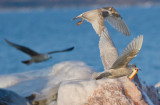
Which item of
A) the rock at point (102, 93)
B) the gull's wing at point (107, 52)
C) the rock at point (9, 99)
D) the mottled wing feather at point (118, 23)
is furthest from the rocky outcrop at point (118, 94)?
the rock at point (9, 99)

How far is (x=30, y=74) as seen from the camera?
8312 mm

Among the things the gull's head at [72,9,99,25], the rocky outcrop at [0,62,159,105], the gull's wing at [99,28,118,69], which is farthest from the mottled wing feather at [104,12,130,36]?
A: the gull's wing at [99,28,118,69]

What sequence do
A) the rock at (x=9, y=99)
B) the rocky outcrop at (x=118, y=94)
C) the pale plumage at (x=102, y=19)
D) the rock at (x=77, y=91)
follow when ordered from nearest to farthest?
the rocky outcrop at (x=118, y=94)
the rock at (x=77, y=91)
the pale plumage at (x=102, y=19)
the rock at (x=9, y=99)

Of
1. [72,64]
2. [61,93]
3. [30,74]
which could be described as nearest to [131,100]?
[61,93]

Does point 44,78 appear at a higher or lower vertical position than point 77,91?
lower

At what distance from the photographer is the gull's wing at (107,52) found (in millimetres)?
5004

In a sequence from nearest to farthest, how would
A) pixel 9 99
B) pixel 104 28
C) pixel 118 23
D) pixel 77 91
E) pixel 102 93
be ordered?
pixel 102 93 → pixel 77 91 → pixel 104 28 → pixel 9 99 → pixel 118 23

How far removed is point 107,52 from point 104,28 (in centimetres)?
77

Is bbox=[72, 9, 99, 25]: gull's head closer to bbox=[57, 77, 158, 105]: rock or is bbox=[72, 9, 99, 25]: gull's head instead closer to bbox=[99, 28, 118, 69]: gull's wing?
bbox=[99, 28, 118, 69]: gull's wing

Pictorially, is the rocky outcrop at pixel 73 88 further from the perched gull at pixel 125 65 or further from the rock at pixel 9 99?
the perched gull at pixel 125 65

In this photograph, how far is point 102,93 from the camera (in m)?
5.30

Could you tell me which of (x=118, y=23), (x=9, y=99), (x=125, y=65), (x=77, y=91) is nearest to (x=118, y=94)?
(x=77, y=91)

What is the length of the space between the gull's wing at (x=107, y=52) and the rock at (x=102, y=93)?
0.49 meters

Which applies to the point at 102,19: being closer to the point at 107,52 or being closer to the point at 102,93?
the point at 107,52
